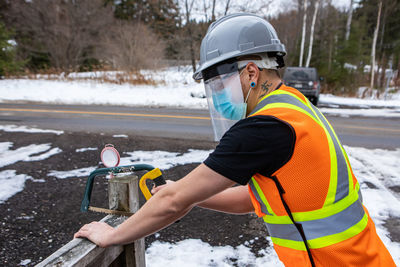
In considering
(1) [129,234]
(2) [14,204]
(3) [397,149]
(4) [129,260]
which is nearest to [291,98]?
(1) [129,234]

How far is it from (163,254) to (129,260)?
1.35 meters

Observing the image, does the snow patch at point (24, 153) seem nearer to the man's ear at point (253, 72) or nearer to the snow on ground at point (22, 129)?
the snow on ground at point (22, 129)

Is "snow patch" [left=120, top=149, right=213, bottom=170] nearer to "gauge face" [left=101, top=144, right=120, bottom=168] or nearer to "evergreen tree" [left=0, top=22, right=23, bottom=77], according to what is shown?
"gauge face" [left=101, top=144, right=120, bottom=168]

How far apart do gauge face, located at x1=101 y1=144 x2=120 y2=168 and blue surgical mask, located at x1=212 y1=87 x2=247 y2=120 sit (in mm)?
626

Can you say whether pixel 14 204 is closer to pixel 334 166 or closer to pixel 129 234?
pixel 129 234

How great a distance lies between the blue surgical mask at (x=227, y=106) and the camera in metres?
1.37

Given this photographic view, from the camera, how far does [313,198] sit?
105 cm

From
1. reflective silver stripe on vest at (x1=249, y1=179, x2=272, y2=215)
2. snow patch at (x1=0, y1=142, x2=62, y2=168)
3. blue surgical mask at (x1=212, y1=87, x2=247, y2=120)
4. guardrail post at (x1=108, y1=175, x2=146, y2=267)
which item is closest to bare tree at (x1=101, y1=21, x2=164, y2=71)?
snow patch at (x1=0, y1=142, x2=62, y2=168)

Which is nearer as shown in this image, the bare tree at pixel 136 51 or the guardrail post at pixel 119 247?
the guardrail post at pixel 119 247

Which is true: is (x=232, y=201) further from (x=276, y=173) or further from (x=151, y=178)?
(x=276, y=173)

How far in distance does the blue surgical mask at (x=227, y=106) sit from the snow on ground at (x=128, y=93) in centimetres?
1230

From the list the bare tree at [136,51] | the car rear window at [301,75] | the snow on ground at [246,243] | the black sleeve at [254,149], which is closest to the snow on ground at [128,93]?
the bare tree at [136,51]

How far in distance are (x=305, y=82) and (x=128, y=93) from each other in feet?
33.8

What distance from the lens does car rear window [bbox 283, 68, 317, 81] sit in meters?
15.1
